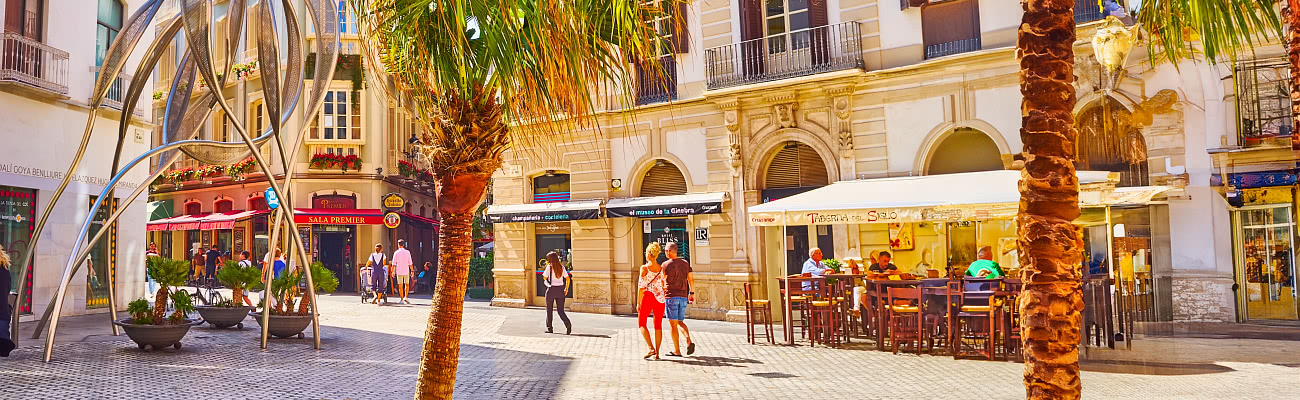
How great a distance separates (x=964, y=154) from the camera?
1617 centimetres

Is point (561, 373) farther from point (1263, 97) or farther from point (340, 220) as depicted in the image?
point (340, 220)

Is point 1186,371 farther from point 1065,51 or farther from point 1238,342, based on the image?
point 1065,51

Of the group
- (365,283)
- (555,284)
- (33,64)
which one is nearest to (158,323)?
(555,284)

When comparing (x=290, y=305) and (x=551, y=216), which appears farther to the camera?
(x=551, y=216)

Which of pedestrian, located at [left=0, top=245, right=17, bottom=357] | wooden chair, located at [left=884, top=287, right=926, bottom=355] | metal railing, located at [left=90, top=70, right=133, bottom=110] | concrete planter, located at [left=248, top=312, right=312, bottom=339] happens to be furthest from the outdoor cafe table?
metal railing, located at [left=90, top=70, right=133, bottom=110]

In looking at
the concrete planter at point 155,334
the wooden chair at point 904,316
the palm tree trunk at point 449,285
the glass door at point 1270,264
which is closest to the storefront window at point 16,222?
the concrete planter at point 155,334

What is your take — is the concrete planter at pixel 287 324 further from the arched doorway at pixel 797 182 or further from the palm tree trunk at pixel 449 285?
the arched doorway at pixel 797 182

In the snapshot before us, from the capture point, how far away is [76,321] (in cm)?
1653

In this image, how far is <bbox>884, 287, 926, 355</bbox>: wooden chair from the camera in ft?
37.2

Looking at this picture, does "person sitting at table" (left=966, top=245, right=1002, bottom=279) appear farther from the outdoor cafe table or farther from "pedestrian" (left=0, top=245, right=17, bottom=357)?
"pedestrian" (left=0, top=245, right=17, bottom=357)

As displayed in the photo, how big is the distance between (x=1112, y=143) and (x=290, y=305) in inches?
540

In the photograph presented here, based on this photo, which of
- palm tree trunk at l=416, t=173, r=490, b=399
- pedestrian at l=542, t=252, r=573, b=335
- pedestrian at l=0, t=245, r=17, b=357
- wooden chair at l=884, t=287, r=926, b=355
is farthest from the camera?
pedestrian at l=542, t=252, r=573, b=335

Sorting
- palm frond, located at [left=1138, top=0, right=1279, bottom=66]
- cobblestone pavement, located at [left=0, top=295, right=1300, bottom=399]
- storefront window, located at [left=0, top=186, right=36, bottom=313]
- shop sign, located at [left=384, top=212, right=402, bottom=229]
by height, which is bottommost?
cobblestone pavement, located at [left=0, top=295, right=1300, bottom=399]

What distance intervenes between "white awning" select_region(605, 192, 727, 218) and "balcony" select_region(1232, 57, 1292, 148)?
8940 millimetres
